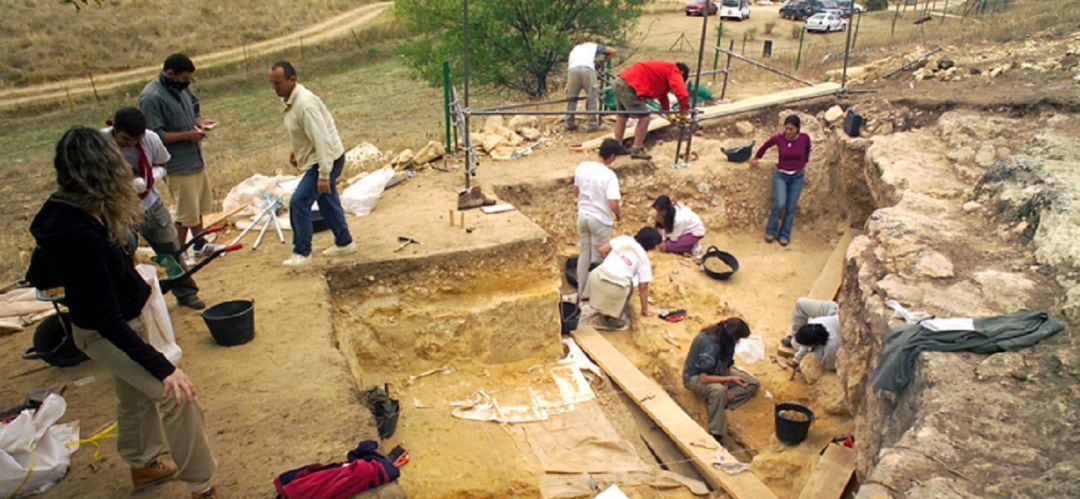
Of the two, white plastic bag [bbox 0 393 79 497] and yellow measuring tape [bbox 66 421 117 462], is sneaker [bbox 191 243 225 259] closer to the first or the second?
yellow measuring tape [bbox 66 421 117 462]

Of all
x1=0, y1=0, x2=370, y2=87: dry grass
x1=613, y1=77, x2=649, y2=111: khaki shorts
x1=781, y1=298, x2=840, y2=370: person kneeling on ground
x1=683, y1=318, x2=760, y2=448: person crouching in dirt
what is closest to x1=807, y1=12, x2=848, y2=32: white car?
x1=613, y1=77, x2=649, y2=111: khaki shorts

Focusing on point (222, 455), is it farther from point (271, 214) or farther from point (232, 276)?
point (271, 214)

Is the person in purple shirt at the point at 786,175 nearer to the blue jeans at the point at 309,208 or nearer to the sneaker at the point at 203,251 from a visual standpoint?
A: the blue jeans at the point at 309,208

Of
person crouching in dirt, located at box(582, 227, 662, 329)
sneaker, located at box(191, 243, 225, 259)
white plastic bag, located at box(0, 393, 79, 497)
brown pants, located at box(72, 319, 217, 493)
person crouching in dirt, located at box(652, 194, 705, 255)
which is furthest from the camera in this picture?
person crouching in dirt, located at box(652, 194, 705, 255)

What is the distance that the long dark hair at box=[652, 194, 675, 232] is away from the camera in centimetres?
821

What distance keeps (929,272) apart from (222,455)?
4928 mm

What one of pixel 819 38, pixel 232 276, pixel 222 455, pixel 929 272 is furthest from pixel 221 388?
pixel 819 38

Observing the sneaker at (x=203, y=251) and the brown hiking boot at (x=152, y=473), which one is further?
the sneaker at (x=203, y=251)

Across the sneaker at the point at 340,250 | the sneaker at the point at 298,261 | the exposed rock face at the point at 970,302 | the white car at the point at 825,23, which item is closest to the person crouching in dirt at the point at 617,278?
the exposed rock face at the point at 970,302

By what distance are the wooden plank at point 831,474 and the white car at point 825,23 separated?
25.5m

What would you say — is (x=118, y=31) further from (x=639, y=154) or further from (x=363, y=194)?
(x=639, y=154)

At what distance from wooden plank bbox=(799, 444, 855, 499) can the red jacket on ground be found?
5163mm

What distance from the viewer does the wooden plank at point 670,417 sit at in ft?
16.7

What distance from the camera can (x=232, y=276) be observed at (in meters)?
6.03
